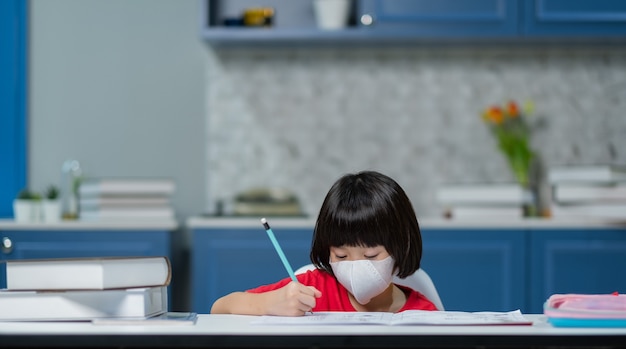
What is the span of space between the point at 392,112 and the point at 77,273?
9.13ft

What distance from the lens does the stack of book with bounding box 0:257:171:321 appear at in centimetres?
125

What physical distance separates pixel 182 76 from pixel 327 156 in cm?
73

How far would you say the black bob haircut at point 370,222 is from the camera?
1.58 metres

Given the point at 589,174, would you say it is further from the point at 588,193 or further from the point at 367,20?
the point at 367,20

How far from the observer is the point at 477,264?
3.41 metres

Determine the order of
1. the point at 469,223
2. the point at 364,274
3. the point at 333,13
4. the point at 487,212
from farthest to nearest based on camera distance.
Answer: the point at 333,13, the point at 487,212, the point at 469,223, the point at 364,274

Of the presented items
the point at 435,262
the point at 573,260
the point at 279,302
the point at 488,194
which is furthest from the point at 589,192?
the point at 279,302

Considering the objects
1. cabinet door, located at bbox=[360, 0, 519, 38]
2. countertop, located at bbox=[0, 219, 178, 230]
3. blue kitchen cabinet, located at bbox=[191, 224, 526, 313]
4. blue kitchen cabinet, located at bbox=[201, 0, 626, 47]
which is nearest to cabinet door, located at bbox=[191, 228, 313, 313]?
blue kitchen cabinet, located at bbox=[191, 224, 526, 313]

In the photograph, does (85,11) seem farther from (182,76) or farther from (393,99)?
(393,99)

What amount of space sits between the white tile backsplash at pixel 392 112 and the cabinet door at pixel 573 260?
22.3 inches

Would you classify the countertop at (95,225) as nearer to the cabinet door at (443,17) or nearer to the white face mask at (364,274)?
the cabinet door at (443,17)

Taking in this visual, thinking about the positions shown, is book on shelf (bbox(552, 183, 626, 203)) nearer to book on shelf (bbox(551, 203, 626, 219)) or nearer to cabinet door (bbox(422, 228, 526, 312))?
book on shelf (bbox(551, 203, 626, 219))

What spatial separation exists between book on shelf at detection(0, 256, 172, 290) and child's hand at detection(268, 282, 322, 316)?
204mm

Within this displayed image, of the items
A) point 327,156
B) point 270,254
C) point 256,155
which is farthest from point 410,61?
point 270,254
